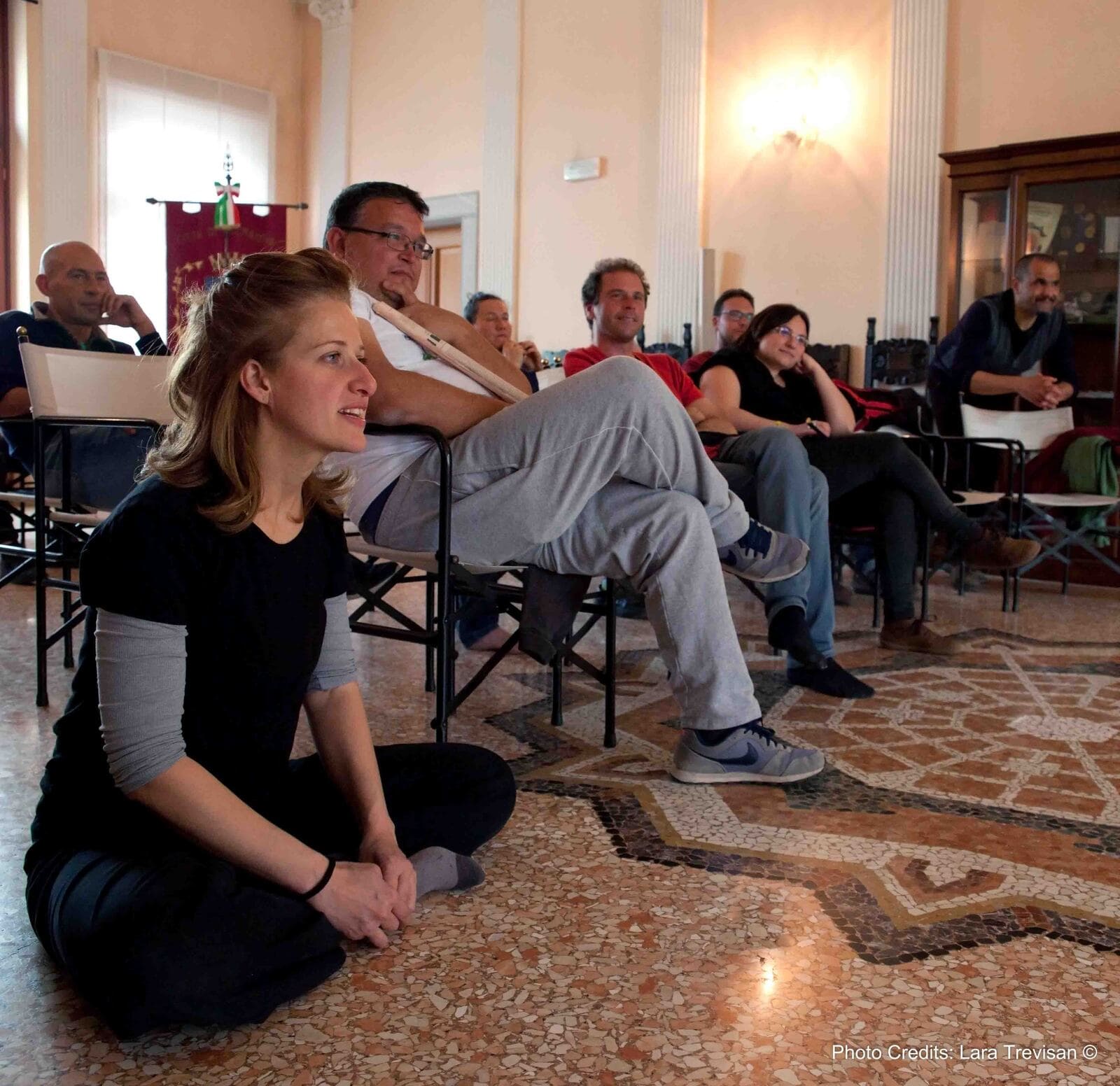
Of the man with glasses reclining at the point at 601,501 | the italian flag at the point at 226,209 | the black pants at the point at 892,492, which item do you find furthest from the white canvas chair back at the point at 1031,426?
the italian flag at the point at 226,209

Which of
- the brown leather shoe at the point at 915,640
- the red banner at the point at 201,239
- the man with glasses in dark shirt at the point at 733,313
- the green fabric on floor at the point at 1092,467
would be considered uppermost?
the red banner at the point at 201,239

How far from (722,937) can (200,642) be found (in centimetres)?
77

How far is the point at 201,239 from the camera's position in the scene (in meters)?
8.07

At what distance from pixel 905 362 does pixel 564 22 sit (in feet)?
11.5

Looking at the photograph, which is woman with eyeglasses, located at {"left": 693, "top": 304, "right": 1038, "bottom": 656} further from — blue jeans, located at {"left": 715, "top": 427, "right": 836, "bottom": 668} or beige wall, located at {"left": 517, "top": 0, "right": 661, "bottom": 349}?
beige wall, located at {"left": 517, "top": 0, "right": 661, "bottom": 349}

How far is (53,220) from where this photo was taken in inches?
303

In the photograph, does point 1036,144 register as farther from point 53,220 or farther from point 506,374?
point 53,220

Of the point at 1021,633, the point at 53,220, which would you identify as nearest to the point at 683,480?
the point at 1021,633

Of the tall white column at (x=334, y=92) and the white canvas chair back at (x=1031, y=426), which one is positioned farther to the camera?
the tall white column at (x=334, y=92)

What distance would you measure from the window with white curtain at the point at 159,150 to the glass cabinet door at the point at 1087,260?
6064 millimetres

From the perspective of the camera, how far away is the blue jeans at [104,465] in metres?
3.03

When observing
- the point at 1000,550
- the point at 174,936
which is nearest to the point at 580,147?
the point at 1000,550

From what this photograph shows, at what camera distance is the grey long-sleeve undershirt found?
Answer: 47.8 inches

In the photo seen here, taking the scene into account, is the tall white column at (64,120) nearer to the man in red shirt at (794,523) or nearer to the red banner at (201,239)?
the red banner at (201,239)
